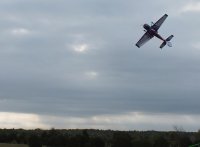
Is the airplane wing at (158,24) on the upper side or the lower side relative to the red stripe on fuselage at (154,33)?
upper

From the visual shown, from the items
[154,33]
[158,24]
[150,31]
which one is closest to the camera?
[150,31]

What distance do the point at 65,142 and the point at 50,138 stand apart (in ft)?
20.6

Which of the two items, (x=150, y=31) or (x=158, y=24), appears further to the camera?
(x=158, y=24)

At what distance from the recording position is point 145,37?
59062mm

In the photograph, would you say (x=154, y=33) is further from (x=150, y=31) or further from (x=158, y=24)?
(x=158, y=24)

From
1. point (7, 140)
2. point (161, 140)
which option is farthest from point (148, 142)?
point (7, 140)

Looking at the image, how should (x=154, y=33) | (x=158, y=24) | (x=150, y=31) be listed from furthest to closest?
1. (x=158, y=24)
2. (x=154, y=33)
3. (x=150, y=31)

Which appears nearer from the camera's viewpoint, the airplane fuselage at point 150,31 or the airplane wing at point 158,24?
the airplane fuselage at point 150,31

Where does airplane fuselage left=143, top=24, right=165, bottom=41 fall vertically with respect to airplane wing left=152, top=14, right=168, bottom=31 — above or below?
below

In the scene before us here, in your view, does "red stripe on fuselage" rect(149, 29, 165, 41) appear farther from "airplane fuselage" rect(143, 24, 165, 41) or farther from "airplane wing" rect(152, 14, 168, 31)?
"airplane wing" rect(152, 14, 168, 31)

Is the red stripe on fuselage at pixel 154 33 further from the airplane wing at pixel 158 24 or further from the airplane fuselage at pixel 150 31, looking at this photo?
the airplane wing at pixel 158 24

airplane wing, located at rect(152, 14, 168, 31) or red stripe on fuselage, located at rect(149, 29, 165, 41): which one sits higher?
airplane wing, located at rect(152, 14, 168, 31)

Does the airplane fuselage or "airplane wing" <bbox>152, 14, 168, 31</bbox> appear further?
"airplane wing" <bbox>152, 14, 168, 31</bbox>

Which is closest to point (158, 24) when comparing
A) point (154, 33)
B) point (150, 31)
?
point (154, 33)
